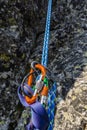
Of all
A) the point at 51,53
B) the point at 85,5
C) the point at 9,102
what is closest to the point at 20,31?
the point at 51,53

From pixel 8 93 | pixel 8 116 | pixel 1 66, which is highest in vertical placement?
pixel 1 66

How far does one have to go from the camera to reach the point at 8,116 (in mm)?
5402

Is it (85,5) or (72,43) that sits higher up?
(85,5)

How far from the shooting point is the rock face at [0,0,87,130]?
529 centimetres

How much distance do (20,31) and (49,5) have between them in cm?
167

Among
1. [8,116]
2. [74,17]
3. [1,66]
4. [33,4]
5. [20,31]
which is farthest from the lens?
[74,17]

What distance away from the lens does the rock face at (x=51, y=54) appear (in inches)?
208

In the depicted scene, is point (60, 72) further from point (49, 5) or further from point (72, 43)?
point (49, 5)

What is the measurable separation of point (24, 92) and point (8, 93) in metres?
2.17

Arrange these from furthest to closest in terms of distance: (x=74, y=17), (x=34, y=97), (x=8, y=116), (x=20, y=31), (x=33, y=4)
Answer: (x=74, y=17), (x=33, y=4), (x=20, y=31), (x=8, y=116), (x=34, y=97)

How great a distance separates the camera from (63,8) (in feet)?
27.1

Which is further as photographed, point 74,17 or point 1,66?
point 74,17

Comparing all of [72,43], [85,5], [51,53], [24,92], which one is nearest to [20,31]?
[51,53]

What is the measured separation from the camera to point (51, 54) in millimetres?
6746
